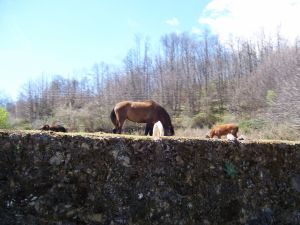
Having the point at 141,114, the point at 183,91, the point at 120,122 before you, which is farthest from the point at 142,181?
the point at 183,91

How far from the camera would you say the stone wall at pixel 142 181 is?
12.9ft

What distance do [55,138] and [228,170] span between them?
1865 mm

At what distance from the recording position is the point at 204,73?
197ft

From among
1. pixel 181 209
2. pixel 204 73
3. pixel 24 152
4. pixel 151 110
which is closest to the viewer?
pixel 24 152

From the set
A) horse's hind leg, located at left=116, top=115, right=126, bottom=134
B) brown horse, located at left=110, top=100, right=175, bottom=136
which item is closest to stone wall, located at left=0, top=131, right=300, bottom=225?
brown horse, located at left=110, top=100, right=175, bottom=136

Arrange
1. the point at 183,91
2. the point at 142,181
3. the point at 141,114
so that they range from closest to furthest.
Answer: the point at 142,181 → the point at 141,114 → the point at 183,91

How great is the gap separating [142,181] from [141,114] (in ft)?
54.5

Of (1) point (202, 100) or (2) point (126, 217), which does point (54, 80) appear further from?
(2) point (126, 217)

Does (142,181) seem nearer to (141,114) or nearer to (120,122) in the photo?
(141,114)

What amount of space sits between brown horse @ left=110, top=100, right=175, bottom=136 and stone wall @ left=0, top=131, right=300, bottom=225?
15119 millimetres

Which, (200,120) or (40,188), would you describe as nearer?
(40,188)

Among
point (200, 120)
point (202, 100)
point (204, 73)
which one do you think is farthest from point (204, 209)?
point (204, 73)

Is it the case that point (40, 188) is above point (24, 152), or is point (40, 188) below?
below

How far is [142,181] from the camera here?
4.24 meters
